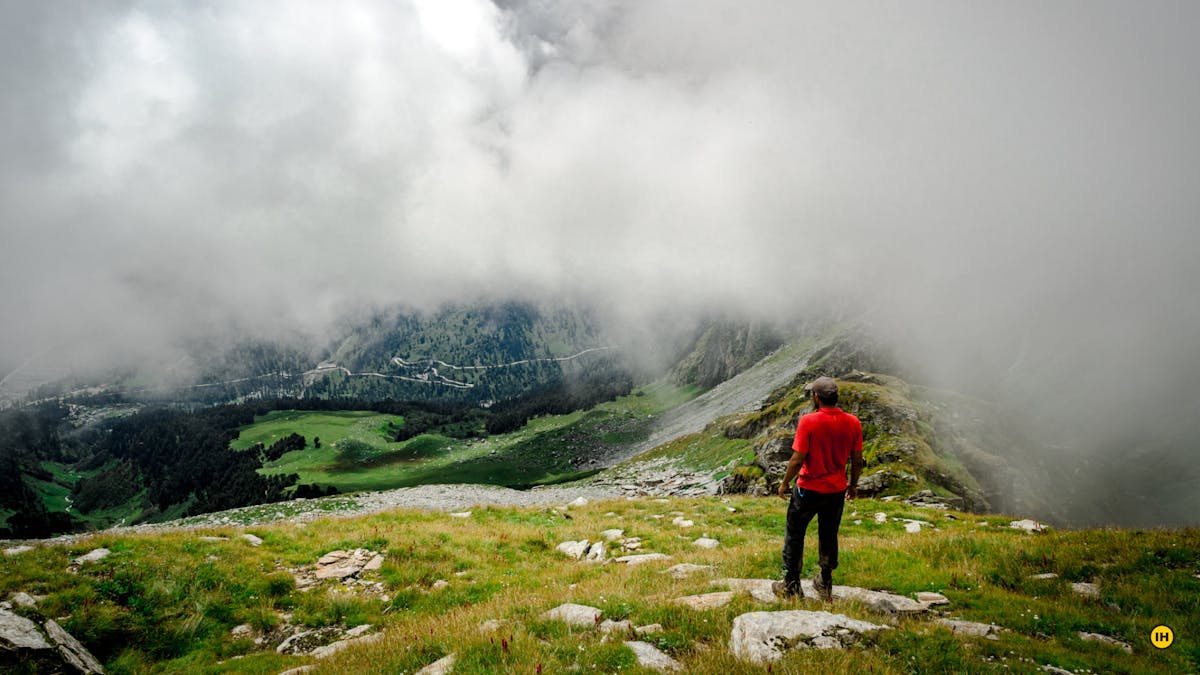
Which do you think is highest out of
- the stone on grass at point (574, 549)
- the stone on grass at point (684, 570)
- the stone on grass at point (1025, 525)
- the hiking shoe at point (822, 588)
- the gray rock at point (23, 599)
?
the gray rock at point (23, 599)

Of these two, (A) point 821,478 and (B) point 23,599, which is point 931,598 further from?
(B) point 23,599

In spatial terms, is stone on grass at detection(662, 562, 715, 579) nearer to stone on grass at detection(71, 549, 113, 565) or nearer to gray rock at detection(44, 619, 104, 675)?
gray rock at detection(44, 619, 104, 675)

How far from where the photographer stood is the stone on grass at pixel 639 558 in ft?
53.2

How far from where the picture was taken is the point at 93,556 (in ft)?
48.4

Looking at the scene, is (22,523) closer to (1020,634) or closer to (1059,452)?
(1020,634)

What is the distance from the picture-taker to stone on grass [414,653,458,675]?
750 centimetres

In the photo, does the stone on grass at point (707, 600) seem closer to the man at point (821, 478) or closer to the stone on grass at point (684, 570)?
the man at point (821, 478)

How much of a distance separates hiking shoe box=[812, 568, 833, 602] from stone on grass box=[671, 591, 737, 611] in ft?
5.46

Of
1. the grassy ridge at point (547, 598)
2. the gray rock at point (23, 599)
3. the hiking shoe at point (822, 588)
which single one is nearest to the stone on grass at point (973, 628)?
the grassy ridge at point (547, 598)

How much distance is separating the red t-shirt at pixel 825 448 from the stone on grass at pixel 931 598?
9.64 ft

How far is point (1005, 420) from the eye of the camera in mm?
88125

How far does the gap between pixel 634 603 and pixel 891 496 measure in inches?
1411

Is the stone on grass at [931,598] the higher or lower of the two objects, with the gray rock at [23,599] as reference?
lower

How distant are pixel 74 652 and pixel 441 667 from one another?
8.68 m
